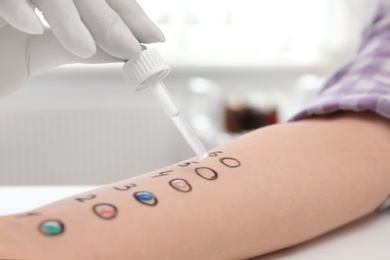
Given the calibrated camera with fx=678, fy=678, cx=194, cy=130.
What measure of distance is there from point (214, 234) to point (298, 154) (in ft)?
0.51

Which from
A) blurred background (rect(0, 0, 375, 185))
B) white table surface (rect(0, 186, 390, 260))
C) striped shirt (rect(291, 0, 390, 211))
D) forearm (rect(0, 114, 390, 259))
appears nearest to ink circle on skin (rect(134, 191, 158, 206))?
forearm (rect(0, 114, 390, 259))

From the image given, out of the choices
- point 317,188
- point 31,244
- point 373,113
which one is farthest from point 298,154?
point 31,244

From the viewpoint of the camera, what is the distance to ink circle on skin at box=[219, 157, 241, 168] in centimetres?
60

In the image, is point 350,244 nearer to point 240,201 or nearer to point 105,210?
point 240,201

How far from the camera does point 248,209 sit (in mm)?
550

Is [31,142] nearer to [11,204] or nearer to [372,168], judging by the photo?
[11,204]

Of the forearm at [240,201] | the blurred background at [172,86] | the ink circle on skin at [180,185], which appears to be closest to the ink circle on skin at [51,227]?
the forearm at [240,201]

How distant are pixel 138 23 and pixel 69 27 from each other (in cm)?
8

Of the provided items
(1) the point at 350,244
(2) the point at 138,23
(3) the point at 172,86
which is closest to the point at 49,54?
(2) the point at 138,23

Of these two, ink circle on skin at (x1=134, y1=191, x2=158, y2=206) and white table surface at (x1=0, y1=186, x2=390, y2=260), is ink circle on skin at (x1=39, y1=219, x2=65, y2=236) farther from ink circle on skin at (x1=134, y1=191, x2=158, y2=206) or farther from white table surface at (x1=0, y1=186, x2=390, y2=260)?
white table surface at (x1=0, y1=186, x2=390, y2=260)

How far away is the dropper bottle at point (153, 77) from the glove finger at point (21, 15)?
0.27 feet

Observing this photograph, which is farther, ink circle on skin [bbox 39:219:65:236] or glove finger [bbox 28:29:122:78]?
glove finger [bbox 28:29:122:78]

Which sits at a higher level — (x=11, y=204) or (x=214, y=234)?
(x=11, y=204)

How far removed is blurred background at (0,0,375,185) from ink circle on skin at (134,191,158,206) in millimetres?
1592
